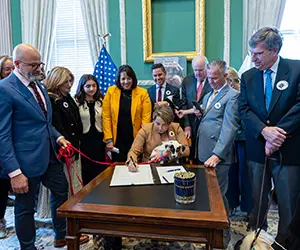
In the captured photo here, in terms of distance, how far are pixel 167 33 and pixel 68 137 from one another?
88.0 inches

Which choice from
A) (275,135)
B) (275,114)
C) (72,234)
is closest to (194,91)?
(275,114)

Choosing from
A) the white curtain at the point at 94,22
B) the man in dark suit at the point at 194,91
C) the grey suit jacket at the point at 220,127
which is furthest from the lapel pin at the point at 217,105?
A: the white curtain at the point at 94,22

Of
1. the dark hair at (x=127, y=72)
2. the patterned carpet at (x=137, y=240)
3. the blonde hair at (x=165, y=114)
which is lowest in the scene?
the patterned carpet at (x=137, y=240)

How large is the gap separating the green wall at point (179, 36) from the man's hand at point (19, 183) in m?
2.64

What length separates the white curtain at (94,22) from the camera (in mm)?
4266

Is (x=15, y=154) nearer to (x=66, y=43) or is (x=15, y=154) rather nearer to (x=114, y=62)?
(x=114, y=62)

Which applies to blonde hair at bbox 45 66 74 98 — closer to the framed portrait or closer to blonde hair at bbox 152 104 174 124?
blonde hair at bbox 152 104 174 124

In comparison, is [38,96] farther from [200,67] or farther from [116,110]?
[200,67]

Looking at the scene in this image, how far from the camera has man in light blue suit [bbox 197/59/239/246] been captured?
2.11 meters

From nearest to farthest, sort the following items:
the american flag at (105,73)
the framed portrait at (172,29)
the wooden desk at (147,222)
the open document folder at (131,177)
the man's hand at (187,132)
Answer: the wooden desk at (147,222) → the open document folder at (131,177) → the man's hand at (187,132) → the american flag at (105,73) → the framed portrait at (172,29)

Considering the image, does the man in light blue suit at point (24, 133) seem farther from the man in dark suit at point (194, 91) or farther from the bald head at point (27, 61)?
the man in dark suit at point (194, 91)

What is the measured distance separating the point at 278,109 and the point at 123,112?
141 cm

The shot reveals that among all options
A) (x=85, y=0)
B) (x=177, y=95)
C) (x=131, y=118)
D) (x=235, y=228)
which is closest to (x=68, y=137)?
(x=131, y=118)

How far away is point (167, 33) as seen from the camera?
4059mm
